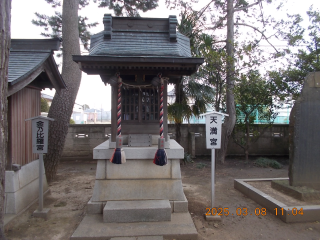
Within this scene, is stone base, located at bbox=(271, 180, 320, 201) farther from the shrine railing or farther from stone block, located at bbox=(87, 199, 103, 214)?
the shrine railing

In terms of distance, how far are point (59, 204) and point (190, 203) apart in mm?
3256

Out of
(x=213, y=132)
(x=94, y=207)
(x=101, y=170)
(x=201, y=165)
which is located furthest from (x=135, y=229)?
(x=201, y=165)

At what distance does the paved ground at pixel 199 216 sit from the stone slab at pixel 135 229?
0.74 ft

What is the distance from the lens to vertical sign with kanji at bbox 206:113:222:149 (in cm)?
480

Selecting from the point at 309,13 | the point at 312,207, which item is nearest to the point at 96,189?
the point at 312,207

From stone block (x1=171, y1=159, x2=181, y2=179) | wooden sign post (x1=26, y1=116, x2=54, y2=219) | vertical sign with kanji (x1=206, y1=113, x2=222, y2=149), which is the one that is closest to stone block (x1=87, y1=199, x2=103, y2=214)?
wooden sign post (x1=26, y1=116, x2=54, y2=219)

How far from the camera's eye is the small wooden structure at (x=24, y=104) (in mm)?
4672

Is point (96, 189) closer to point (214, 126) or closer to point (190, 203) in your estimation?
point (190, 203)

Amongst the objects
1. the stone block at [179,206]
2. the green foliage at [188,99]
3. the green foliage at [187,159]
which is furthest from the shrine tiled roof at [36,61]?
the green foliage at [187,159]

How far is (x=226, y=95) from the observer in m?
10.5

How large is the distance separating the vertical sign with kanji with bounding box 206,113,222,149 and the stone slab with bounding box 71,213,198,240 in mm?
1626

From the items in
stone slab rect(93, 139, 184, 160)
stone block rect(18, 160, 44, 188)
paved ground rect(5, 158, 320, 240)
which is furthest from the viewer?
stone block rect(18, 160, 44, 188)

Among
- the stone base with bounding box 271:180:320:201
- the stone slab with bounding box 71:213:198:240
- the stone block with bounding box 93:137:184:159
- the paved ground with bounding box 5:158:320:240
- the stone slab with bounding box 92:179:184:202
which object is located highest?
the stone block with bounding box 93:137:184:159

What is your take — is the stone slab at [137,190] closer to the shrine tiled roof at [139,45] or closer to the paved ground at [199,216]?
the paved ground at [199,216]
